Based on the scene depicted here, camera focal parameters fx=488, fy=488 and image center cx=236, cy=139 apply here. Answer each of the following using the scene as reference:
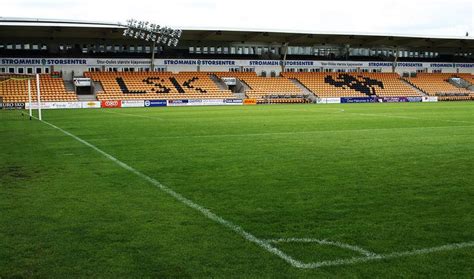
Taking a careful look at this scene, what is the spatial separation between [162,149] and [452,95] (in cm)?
5612

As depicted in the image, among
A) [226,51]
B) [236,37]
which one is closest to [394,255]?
[236,37]

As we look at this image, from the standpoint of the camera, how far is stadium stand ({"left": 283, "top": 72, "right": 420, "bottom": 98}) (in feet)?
192

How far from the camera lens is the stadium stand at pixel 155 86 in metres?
50.2

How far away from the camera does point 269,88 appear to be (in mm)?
57031

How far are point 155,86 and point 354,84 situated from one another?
83.2 ft

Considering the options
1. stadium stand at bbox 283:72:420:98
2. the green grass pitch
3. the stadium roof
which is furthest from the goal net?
the green grass pitch

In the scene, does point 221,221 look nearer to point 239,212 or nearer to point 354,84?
point 239,212

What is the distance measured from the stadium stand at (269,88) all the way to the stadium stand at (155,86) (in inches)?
123

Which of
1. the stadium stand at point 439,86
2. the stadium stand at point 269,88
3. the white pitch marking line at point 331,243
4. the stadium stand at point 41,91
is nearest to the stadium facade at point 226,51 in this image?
the stadium stand at point 439,86

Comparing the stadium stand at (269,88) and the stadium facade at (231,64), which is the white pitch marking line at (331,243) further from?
the stadium stand at (269,88)

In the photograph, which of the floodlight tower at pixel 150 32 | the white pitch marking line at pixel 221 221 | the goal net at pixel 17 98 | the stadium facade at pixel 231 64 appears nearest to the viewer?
the white pitch marking line at pixel 221 221

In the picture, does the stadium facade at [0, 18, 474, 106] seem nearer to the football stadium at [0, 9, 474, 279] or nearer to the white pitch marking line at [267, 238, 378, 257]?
the football stadium at [0, 9, 474, 279]

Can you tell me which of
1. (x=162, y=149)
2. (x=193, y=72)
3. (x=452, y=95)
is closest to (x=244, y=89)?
(x=193, y=72)

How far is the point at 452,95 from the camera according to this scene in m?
62.0
